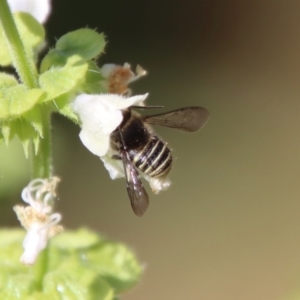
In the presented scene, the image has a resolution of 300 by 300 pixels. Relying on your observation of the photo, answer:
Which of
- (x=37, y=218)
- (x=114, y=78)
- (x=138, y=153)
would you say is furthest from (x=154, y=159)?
(x=37, y=218)

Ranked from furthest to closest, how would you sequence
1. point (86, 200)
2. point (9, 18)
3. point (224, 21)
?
point (224, 21) < point (86, 200) < point (9, 18)

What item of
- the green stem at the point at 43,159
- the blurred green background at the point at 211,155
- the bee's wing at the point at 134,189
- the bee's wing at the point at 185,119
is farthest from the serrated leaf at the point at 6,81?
the blurred green background at the point at 211,155

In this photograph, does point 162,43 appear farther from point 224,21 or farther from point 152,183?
point 152,183

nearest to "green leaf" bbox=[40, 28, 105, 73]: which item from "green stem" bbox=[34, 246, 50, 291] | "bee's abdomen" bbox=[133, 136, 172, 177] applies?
"bee's abdomen" bbox=[133, 136, 172, 177]

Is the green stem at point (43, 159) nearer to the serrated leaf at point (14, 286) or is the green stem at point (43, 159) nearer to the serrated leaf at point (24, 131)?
the serrated leaf at point (24, 131)

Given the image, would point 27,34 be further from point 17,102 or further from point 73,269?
point 73,269

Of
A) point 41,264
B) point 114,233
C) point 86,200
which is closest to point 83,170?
point 86,200
